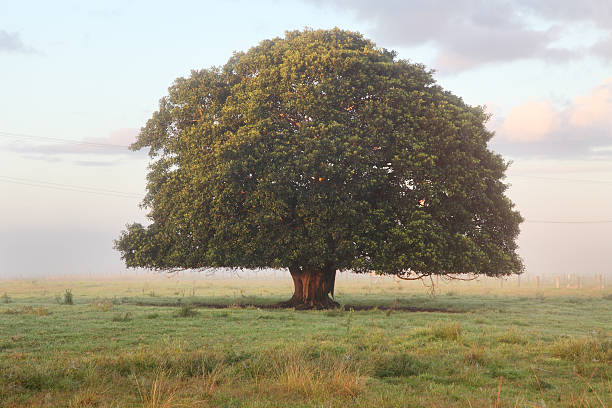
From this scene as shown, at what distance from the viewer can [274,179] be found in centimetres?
2673

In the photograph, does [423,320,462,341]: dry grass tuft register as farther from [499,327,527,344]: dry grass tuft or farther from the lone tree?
the lone tree

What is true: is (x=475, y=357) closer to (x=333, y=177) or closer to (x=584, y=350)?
(x=584, y=350)

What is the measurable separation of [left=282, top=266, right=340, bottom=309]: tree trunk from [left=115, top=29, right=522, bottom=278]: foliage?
0.88 m

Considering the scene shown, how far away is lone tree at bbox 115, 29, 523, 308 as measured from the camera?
2709 centimetres

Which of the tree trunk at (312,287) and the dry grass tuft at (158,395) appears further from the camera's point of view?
the tree trunk at (312,287)

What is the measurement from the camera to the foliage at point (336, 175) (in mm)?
27094

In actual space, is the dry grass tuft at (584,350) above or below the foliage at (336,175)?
below

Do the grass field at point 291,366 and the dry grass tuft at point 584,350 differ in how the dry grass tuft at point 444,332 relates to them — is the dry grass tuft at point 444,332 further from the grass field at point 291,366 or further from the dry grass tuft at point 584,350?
the dry grass tuft at point 584,350

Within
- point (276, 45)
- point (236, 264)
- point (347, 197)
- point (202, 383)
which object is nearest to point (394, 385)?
point (202, 383)

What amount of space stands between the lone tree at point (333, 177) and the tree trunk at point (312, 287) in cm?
8

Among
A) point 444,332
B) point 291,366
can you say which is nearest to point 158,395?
point 291,366

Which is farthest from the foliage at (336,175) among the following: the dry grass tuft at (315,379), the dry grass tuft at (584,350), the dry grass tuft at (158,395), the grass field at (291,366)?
the dry grass tuft at (158,395)

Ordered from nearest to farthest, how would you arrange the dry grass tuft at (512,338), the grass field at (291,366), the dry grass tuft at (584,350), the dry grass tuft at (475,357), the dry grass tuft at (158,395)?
the dry grass tuft at (158,395), the grass field at (291,366), the dry grass tuft at (475,357), the dry grass tuft at (584,350), the dry grass tuft at (512,338)

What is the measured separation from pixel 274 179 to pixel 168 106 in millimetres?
11759
